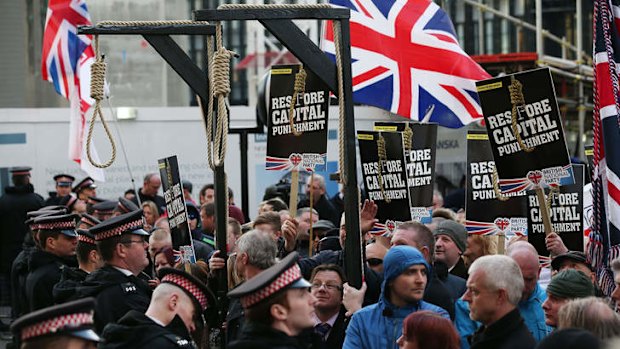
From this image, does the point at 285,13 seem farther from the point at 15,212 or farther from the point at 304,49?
the point at 15,212

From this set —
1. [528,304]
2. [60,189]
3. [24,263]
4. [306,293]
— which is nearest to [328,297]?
[528,304]

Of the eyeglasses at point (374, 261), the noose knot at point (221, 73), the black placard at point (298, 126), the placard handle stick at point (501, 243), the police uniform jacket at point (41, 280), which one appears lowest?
the police uniform jacket at point (41, 280)

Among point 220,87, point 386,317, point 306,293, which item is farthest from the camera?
point 220,87

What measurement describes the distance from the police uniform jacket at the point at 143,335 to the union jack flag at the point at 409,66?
5271 millimetres

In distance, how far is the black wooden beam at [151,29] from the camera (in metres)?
9.07

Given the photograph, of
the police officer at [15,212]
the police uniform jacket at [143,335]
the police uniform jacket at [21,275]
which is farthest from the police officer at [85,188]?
the police uniform jacket at [143,335]

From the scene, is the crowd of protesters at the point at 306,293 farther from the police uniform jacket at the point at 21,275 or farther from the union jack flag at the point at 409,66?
the union jack flag at the point at 409,66

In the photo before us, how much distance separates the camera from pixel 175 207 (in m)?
10.5

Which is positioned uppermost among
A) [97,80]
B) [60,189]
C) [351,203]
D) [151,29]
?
[151,29]

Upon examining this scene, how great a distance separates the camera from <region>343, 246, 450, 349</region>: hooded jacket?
7.16m

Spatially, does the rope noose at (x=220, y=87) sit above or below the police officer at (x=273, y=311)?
above

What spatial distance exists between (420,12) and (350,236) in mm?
4378

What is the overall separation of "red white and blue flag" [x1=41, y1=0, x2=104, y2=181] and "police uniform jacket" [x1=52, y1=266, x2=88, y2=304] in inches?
306

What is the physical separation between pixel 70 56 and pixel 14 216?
7.52ft
